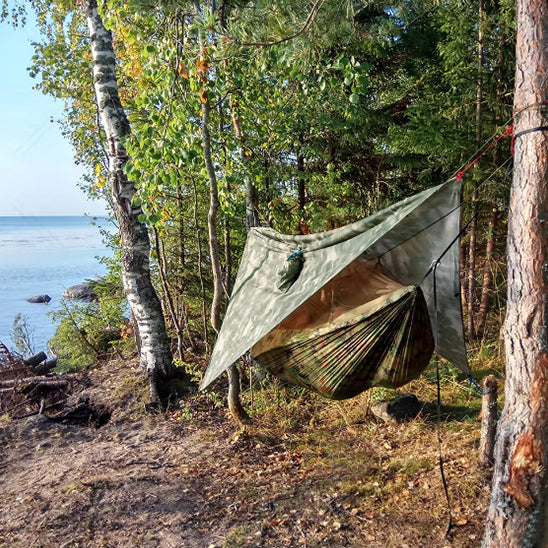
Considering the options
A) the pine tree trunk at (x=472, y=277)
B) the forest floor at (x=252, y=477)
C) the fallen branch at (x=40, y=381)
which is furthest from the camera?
the fallen branch at (x=40, y=381)

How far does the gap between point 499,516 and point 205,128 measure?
8.88 ft

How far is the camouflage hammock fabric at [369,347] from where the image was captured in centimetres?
200

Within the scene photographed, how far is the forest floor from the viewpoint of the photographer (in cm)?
242

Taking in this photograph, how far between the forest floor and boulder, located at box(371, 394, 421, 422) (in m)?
0.07

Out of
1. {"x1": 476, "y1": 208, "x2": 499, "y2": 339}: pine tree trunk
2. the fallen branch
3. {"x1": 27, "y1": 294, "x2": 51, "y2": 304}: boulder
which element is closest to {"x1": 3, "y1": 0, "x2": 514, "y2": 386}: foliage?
{"x1": 476, "y1": 208, "x2": 499, "y2": 339}: pine tree trunk

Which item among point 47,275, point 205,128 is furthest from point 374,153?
point 47,275

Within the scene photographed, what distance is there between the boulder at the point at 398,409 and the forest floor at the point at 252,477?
0.07m

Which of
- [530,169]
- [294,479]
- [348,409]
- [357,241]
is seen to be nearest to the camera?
[530,169]

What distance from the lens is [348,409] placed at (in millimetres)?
3828

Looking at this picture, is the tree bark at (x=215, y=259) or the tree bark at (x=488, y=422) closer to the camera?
the tree bark at (x=488, y=422)

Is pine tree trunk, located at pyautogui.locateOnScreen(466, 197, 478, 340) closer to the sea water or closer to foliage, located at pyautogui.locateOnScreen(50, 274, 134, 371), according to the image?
foliage, located at pyautogui.locateOnScreen(50, 274, 134, 371)

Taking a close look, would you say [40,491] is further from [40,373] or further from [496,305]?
[496,305]

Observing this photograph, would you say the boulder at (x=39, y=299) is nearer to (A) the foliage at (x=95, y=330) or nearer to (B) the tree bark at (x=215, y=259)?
(A) the foliage at (x=95, y=330)

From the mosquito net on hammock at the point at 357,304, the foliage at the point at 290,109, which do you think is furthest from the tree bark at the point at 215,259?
the mosquito net on hammock at the point at 357,304
